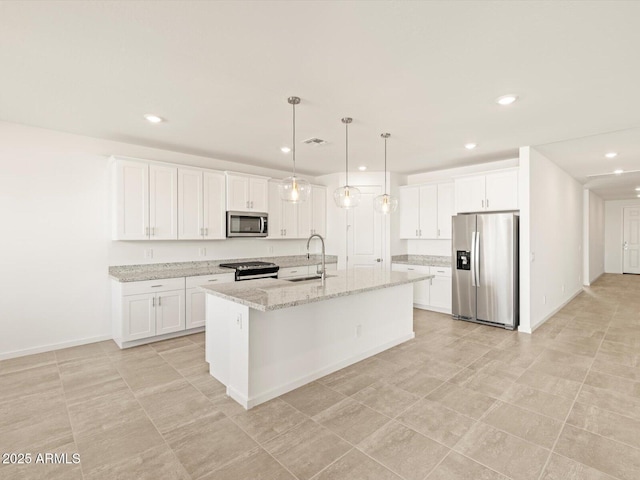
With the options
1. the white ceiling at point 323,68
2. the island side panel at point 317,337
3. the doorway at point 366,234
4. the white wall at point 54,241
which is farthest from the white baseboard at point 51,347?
the doorway at point 366,234

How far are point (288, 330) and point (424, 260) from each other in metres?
4.15

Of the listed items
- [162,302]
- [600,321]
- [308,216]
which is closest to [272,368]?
[162,302]

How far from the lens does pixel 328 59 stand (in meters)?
2.31

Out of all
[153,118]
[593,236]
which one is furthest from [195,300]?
[593,236]

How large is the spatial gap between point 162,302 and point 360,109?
11.2 ft

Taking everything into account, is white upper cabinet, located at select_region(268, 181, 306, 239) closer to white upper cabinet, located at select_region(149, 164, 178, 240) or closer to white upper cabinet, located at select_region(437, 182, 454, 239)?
white upper cabinet, located at select_region(149, 164, 178, 240)

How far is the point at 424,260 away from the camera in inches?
250

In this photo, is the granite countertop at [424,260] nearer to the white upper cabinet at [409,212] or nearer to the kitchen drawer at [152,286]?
the white upper cabinet at [409,212]

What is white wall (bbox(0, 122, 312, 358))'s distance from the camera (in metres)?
3.72

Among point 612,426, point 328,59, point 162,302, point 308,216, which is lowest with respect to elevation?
point 612,426

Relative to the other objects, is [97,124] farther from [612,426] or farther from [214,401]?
[612,426]

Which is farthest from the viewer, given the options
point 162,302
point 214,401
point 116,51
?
point 162,302

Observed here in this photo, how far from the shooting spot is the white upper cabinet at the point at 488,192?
489 centimetres

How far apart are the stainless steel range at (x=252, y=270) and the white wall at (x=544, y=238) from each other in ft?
12.3
